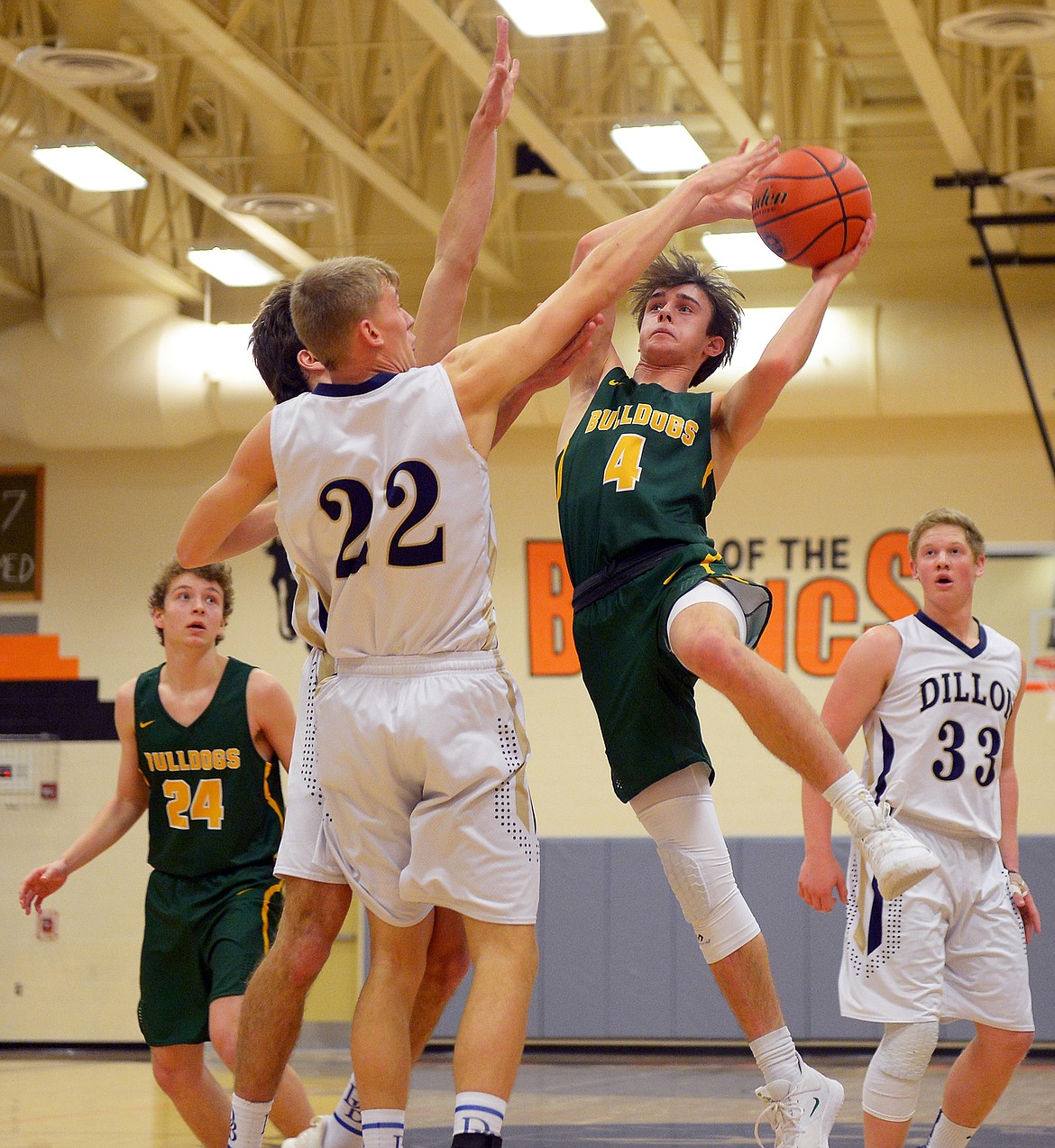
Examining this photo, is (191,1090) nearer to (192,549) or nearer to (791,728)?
(192,549)

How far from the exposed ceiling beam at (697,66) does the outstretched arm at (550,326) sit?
3.99 metres

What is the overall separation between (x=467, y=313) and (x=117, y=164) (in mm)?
3089

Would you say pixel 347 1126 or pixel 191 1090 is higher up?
pixel 347 1126

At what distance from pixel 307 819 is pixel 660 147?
19.7 ft

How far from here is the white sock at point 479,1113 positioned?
3.28 meters

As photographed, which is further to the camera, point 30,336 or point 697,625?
point 30,336

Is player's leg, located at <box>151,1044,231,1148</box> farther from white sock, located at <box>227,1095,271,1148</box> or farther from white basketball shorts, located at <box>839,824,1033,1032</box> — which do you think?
white basketball shorts, located at <box>839,824,1033,1032</box>

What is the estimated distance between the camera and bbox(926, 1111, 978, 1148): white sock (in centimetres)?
499

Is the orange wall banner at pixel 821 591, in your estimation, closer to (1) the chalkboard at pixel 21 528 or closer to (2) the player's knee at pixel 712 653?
(1) the chalkboard at pixel 21 528

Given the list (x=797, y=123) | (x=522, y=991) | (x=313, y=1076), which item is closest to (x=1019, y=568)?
(x=797, y=123)

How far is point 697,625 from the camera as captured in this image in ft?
12.4

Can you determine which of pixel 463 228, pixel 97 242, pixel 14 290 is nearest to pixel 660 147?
pixel 97 242

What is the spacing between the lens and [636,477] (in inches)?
162

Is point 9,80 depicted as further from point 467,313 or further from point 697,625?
point 697,625
